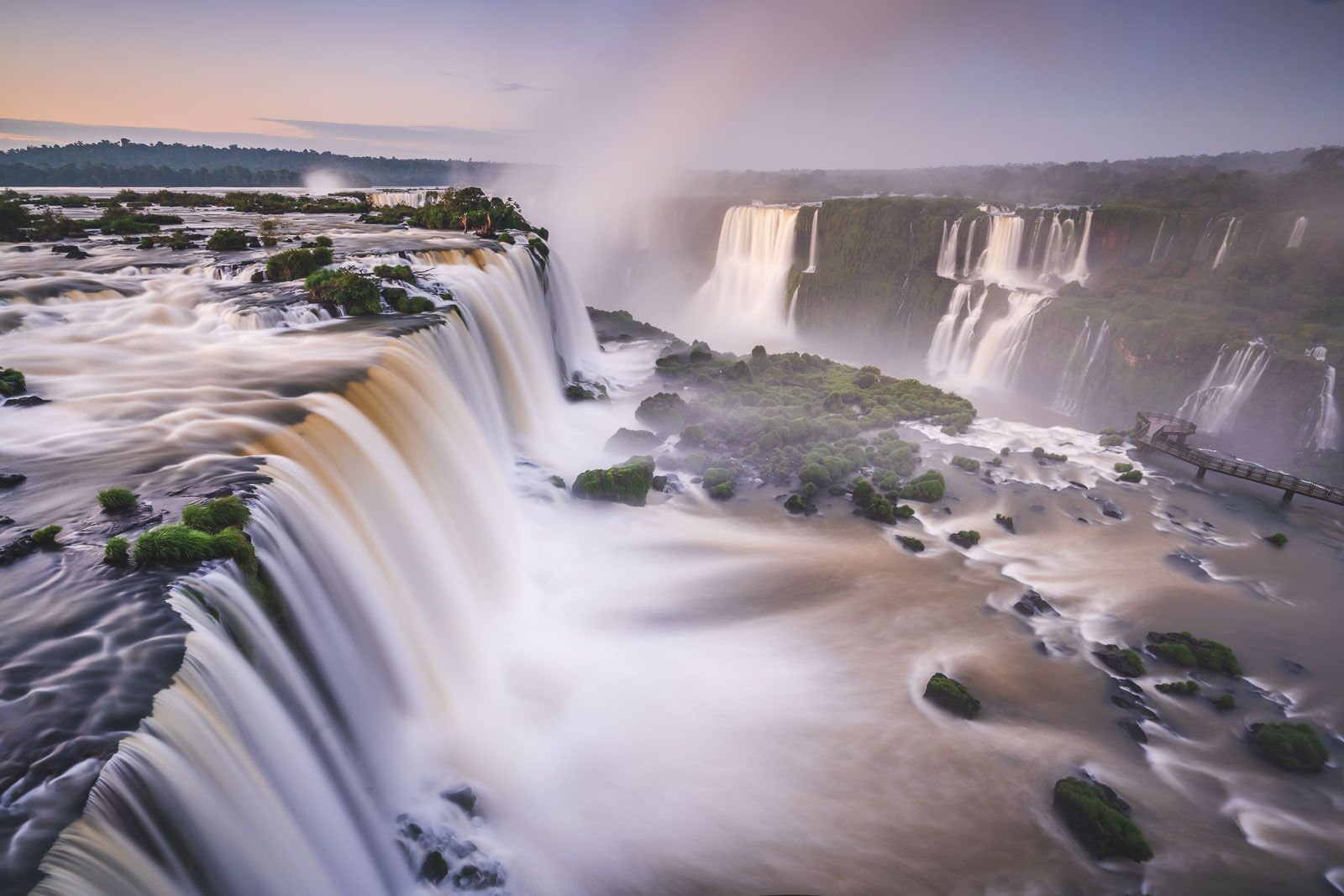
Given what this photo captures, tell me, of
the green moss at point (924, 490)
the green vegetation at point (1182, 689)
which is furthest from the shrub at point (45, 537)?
the green moss at point (924, 490)

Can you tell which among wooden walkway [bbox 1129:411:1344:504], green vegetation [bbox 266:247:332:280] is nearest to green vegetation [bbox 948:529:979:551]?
wooden walkway [bbox 1129:411:1344:504]

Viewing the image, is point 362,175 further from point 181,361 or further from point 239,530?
point 239,530

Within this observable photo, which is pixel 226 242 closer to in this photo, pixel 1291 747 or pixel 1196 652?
pixel 1196 652

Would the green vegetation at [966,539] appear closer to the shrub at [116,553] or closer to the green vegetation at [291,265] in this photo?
the shrub at [116,553]

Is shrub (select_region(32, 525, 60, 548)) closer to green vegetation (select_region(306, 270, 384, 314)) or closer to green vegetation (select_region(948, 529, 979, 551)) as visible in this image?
green vegetation (select_region(306, 270, 384, 314))

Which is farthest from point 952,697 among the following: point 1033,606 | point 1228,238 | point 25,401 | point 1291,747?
point 1228,238

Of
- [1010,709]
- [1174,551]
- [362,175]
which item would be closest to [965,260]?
[1174,551]
